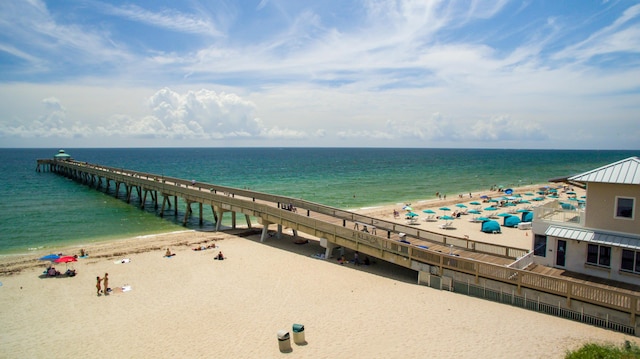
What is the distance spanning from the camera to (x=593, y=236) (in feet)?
46.5

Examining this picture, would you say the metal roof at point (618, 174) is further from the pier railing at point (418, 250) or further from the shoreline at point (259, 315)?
the shoreline at point (259, 315)

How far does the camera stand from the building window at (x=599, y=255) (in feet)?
46.3

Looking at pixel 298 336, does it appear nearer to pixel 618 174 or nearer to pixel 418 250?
pixel 418 250

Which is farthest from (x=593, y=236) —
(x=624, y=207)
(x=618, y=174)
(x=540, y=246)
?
(x=618, y=174)

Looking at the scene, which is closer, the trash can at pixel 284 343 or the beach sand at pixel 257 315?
the trash can at pixel 284 343

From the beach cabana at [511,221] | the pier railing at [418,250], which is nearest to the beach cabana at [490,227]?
the beach cabana at [511,221]

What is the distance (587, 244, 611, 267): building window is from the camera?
14.1 m

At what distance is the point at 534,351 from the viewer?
11484 mm

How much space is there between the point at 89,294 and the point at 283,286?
8.48 metres

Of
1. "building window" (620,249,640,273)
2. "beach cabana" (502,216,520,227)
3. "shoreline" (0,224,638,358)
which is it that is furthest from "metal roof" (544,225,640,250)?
"beach cabana" (502,216,520,227)

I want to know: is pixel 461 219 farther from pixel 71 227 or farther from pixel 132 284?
pixel 71 227

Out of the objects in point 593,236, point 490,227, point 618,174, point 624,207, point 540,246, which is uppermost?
point 618,174

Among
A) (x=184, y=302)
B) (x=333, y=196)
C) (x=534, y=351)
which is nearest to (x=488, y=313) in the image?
(x=534, y=351)

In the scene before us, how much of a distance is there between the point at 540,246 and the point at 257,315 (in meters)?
11.5
